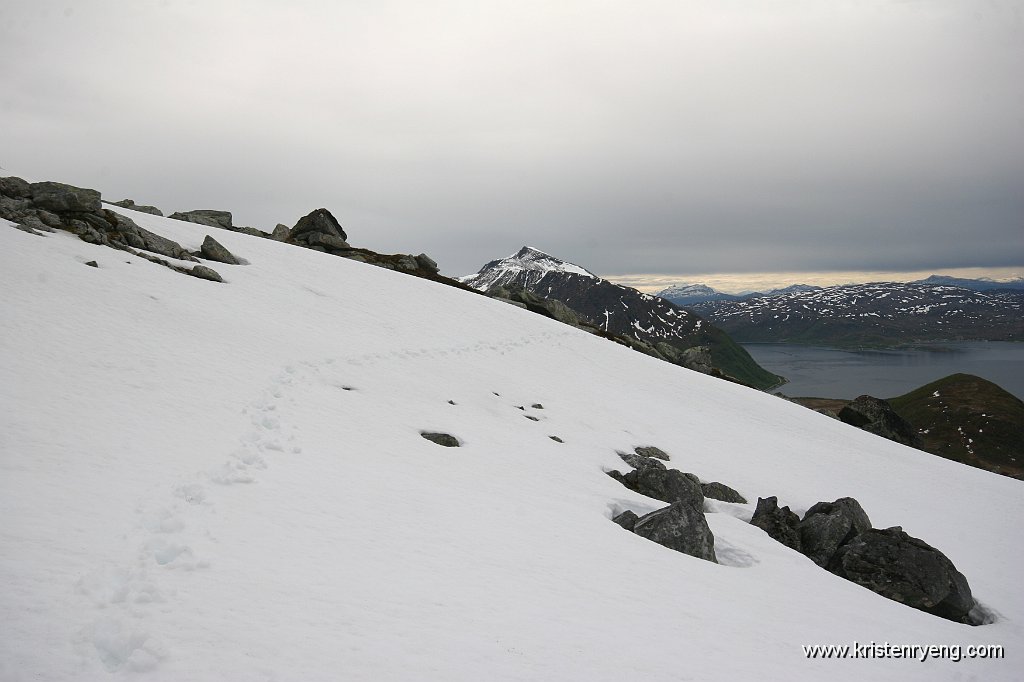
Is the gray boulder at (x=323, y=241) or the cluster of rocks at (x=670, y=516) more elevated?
the gray boulder at (x=323, y=241)

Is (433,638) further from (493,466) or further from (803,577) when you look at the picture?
(803,577)

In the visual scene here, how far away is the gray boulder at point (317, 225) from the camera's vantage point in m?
62.4

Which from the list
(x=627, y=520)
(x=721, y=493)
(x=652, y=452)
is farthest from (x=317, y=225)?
(x=627, y=520)

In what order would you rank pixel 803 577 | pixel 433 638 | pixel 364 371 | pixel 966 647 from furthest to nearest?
pixel 364 371 → pixel 803 577 → pixel 966 647 → pixel 433 638

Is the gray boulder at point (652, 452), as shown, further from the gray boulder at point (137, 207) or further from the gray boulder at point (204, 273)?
the gray boulder at point (137, 207)

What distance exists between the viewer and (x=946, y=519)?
23.6 m

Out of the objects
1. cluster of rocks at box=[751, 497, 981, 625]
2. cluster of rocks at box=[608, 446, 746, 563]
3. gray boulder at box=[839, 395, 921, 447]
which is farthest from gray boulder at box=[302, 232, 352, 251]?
gray boulder at box=[839, 395, 921, 447]

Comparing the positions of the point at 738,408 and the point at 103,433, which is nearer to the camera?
the point at 103,433

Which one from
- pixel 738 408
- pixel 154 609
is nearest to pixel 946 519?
pixel 738 408

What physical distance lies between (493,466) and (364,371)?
8.33m

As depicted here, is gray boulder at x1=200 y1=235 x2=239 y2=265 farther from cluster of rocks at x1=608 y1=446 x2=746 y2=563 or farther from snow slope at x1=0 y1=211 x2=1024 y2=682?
cluster of rocks at x1=608 y1=446 x2=746 y2=563

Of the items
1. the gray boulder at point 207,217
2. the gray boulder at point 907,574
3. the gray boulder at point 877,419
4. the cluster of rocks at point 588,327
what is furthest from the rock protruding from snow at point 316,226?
the gray boulder at point 877,419

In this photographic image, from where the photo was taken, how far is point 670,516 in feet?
40.4

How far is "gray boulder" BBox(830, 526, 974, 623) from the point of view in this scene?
1308 centimetres
